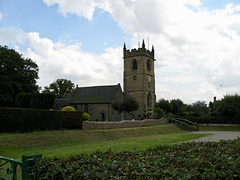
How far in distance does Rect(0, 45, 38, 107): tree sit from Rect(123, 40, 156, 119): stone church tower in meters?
24.7

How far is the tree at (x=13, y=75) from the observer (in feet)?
118

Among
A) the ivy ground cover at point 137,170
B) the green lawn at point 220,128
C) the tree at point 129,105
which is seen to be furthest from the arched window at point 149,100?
the ivy ground cover at point 137,170

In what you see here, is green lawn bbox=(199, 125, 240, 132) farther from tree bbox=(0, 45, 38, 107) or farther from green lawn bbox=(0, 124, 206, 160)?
tree bbox=(0, 45, 38, 107)

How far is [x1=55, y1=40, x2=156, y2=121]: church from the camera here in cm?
5006

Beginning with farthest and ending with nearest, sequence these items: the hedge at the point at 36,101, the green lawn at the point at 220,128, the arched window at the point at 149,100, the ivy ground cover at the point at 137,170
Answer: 1. the arched window at the point at 149,100
2. the green lawn at the point at 220,128
3. the hedge at the point at 36,101
4. the ivy ground cover at the point at 137,170

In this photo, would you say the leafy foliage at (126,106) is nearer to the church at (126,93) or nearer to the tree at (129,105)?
the tree at (129,105)

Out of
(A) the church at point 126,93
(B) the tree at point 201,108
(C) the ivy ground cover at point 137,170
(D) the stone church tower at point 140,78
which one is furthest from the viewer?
(B) the tree at point 201,108

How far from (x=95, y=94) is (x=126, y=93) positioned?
30.3 ft

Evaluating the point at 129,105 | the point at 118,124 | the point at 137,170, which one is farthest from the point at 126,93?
the point at 137,170

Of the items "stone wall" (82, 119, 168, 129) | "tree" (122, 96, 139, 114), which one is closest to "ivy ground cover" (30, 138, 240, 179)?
"stone wall" (82, 119, 168, 129)

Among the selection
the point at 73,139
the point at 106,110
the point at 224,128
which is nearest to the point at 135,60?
the point at 106,110

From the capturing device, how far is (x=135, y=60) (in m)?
59.2

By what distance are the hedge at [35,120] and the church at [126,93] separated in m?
23.6

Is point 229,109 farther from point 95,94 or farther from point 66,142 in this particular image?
point 66,142
